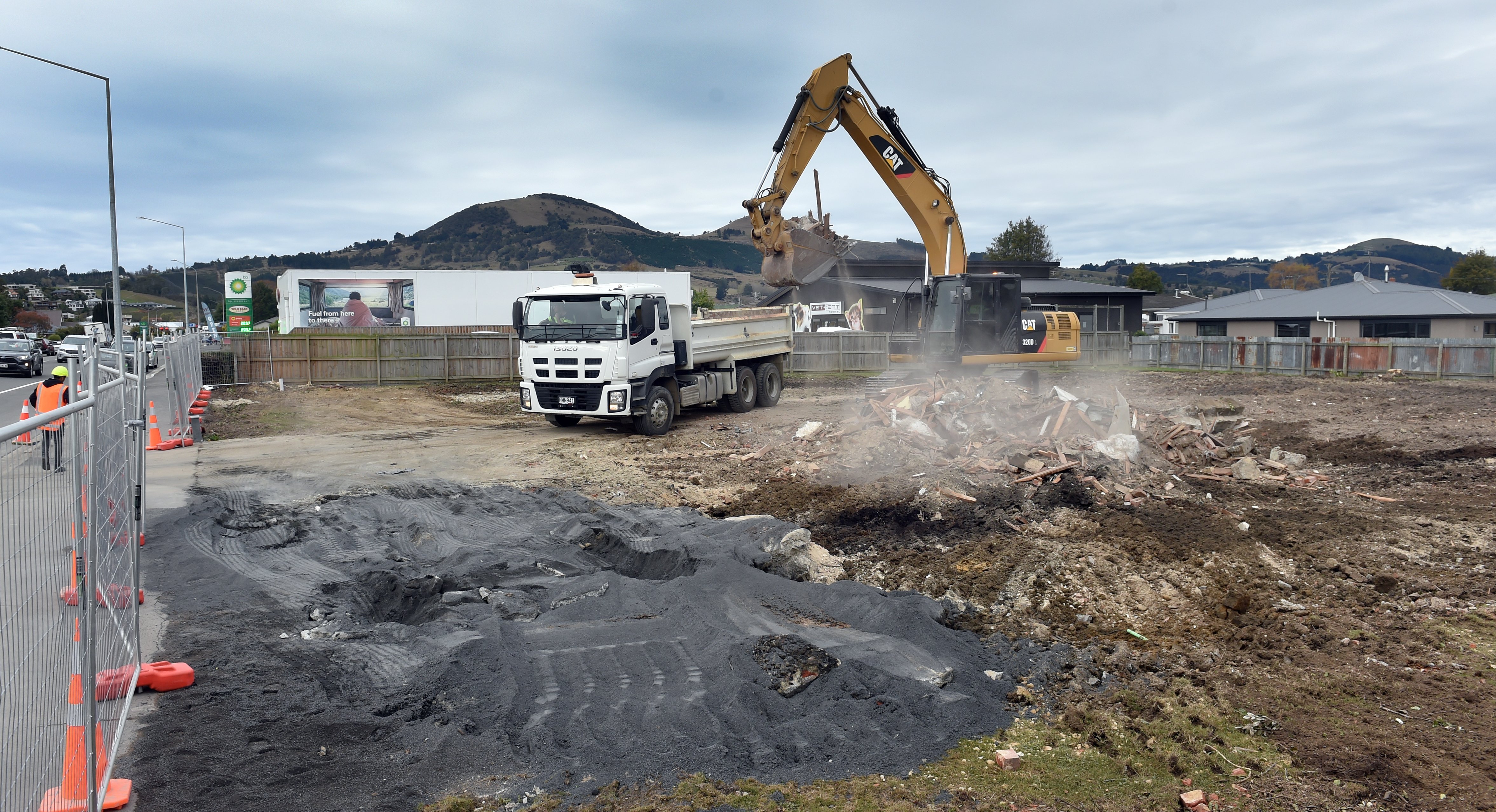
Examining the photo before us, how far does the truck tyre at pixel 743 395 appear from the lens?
750 inches

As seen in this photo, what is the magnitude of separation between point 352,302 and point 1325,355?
147 ft

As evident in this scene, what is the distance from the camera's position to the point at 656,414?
15977 millimetres

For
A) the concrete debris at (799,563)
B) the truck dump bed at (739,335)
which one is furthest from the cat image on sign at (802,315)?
the concrete debris at (799,563)

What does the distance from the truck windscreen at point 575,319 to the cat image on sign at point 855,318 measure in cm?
2768

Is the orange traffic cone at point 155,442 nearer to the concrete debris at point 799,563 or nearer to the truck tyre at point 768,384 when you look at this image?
the truck tyre at point 768,384

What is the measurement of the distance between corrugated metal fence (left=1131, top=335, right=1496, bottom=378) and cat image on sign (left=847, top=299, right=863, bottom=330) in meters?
12.3

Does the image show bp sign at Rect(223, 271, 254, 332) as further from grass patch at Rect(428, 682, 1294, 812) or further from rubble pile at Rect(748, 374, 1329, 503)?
grass patch at Rect(428, 682, 1294, 812)

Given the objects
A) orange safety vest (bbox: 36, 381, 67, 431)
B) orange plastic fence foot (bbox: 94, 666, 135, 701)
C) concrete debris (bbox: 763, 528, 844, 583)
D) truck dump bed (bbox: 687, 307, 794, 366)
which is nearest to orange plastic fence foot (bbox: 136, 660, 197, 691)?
orange plastic fence foot (bbox: 94, 666, 135, 701)

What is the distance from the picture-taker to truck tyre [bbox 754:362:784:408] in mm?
→ 20031

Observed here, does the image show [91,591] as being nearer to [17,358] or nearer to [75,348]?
[75,348]

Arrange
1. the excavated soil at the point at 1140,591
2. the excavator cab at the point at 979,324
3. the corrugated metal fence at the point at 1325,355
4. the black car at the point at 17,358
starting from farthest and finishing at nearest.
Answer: the black car at the point at 17,358 < the corrugated metal fence at the point at 1325,355 < the excavator cab at the point at 979,324 < the excavated soil at the point at 1140,591

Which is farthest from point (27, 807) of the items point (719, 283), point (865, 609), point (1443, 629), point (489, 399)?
point (719, 283)

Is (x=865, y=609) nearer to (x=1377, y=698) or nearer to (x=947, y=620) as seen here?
(x=947, y=620)

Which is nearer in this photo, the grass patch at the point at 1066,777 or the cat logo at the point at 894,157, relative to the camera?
the grass patch at the point at 1066,777
